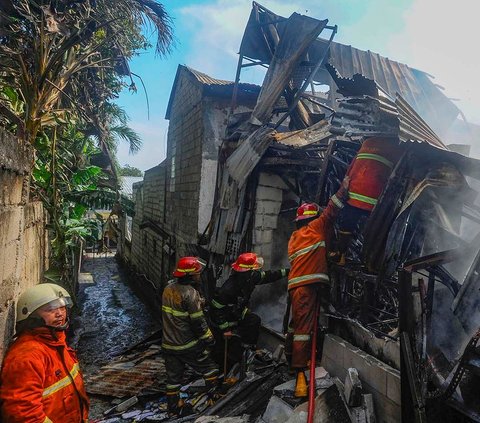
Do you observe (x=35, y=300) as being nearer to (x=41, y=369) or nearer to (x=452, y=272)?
(x=41, y=369)

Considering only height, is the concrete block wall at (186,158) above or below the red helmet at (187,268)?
above

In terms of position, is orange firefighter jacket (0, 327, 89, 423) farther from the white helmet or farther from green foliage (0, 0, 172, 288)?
green foliage (0, 0, 172, 288)

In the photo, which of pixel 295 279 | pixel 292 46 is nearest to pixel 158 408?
pixel 295 279

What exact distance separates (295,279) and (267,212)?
274cm

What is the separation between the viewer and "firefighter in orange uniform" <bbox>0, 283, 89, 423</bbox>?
2262 mm

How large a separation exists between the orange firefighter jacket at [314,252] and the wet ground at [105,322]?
14.5 feet

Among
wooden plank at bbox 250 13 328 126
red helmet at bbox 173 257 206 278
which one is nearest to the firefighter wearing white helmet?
red helmet at bbox 173 257 206 278

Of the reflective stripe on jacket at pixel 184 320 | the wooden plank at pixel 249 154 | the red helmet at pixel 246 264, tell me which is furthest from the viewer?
the wooden plank at pixel 249 154

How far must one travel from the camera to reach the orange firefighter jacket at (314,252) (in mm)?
4195

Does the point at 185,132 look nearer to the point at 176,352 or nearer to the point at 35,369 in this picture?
the point at 176,352

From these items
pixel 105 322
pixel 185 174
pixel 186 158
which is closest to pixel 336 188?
pixel 185 174

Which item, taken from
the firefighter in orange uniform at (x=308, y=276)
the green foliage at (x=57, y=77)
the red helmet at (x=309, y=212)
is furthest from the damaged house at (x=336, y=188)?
the green foliage at (x=57, y=77)

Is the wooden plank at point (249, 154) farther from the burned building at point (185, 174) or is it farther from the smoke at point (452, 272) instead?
the smoke at point (452, 272)

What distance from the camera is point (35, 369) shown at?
2379 mm
